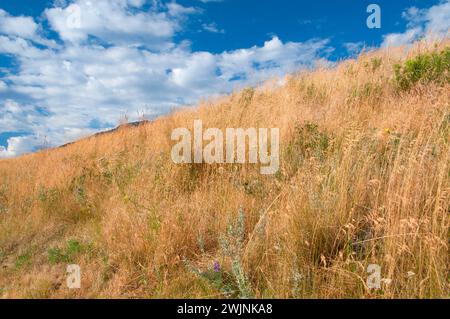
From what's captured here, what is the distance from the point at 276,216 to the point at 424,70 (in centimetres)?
456

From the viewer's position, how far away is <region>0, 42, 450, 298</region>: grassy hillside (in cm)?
252

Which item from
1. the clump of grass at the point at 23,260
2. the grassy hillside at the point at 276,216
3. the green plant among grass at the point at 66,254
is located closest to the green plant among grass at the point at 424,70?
the grassy hillside at the point at 276,216

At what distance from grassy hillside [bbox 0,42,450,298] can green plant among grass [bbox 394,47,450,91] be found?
0.02m

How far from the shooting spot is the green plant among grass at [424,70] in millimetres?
5719

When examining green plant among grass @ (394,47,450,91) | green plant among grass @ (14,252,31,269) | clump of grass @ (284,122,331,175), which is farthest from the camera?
green plant among grass @ (394,47,450,91)

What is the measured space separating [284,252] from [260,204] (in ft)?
3.30

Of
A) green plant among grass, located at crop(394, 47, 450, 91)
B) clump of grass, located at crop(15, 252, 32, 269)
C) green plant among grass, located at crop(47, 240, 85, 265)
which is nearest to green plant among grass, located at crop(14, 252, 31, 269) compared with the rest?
clump of grass, located at crop(15, 252, 32, 269)

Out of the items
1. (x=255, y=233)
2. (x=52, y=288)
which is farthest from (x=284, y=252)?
(x=52, y=288)

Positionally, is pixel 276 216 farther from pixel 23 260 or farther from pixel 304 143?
pixel 23 260

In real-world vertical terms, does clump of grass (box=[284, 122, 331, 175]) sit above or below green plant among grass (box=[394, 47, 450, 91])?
below

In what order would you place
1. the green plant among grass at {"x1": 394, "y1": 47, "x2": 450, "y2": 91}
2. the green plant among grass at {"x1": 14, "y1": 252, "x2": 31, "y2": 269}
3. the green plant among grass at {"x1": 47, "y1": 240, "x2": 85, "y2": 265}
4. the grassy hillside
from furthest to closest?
the green plant among grass at {"x1": 394, "y1": 47, "x2": 450, "y2": 91}
the green plant among grass at {"x1": 14, "y1": 252, "x2": 31, "y2": 269}
the green plant among grass at {"x1": 47, "y1": 240, "x2": 85, "y2": 265}
the grassy hillside

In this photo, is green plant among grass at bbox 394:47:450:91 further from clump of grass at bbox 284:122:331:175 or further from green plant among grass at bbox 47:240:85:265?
green plant among grass at bbox 47:240:85:265

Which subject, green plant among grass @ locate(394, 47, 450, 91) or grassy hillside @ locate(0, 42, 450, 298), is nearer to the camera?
grassy hillside @ locate(0, 42, 450, 298)

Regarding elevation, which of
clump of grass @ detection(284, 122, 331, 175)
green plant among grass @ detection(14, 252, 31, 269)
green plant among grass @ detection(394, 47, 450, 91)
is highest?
green plant among grass @ detection(394, 47, 450, 91)
